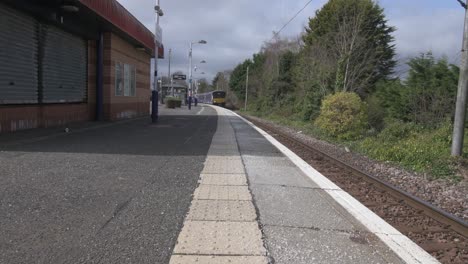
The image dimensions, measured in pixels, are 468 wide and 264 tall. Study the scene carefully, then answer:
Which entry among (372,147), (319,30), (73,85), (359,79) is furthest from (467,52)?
(319,30)

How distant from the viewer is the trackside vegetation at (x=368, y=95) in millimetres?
13016

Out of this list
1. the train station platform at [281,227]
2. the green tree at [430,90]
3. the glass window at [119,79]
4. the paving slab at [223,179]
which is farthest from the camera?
the glass window at [119,79]

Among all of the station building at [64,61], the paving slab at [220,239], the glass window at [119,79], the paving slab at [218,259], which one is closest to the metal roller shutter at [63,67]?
the station building at [64,61]

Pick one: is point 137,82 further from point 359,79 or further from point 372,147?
point 372,147

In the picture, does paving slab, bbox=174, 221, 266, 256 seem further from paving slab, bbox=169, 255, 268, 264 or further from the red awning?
the red awning

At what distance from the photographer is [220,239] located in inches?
181

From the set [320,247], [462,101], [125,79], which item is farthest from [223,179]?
[125,79]

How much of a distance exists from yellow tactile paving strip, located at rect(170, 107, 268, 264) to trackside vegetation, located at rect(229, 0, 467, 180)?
5071mm

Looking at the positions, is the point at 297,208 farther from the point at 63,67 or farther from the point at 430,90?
the point at 430,90

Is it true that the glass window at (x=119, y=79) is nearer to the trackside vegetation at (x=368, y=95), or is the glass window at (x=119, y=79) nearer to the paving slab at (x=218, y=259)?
the trackside vegetation at (x=368, y=95)

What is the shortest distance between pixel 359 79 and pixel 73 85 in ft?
62.7

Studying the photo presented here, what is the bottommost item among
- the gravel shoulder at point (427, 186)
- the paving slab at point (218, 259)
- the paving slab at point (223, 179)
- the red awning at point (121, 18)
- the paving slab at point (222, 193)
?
the gravel shoulder at point (427, 186)

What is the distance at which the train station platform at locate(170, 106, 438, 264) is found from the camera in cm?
425

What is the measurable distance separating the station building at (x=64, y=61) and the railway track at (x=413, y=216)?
975 centimetres
